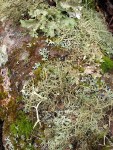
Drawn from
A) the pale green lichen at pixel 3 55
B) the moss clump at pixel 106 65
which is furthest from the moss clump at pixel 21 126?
the moss clump at pixel 106 65

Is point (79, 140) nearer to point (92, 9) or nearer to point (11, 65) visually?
point (11, 65)

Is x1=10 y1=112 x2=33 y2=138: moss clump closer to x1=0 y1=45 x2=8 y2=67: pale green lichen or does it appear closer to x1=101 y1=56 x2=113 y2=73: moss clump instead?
x1=0 y1=45 x2=8 y2=67: pale green lichen

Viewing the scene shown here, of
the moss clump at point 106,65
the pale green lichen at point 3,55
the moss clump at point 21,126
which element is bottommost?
the moss clump at point 21,126

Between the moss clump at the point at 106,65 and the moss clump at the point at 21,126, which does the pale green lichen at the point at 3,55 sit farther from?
the moss clump at the point at 106,65

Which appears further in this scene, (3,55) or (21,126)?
(3,55)

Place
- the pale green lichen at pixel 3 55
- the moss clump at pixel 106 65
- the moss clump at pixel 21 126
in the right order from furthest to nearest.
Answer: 1. the pale green lichen at pixel 3 55
2. the moss clump at pixel 106 65
3. the moss clump at pixel 21 126

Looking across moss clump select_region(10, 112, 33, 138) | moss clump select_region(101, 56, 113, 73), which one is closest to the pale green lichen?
moss clump select_region(10, 112, 33, 138)

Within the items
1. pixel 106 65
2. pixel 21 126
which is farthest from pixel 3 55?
pixel 106 65

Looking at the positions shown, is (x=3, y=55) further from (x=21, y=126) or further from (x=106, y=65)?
(x=106, y=65)

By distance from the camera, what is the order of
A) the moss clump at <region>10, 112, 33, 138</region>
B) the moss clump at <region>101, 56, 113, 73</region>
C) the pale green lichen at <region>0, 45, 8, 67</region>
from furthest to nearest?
the pale green lichen at <region>0, 45, 8, 67</region> < the moss clump at <region>101, 56, 113, 73</region> < the moss clump at <region>10, 112, 33, 138</region>
